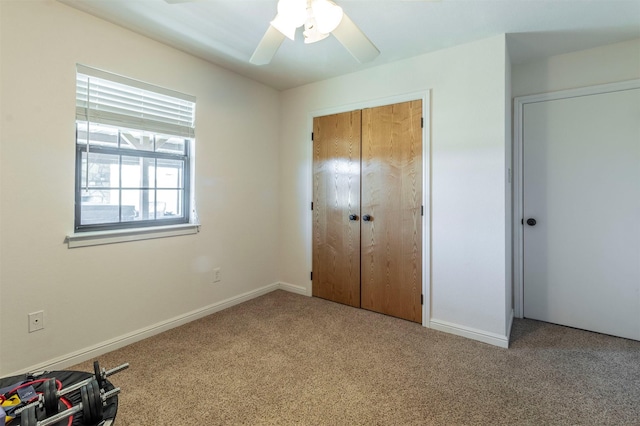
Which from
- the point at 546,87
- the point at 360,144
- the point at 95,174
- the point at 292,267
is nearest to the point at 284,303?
the point at 292,267

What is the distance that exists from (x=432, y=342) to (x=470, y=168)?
4.73 ft

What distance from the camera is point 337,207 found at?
3371mm

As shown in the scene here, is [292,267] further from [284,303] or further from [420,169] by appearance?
[420,169]

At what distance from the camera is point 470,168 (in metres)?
2.56

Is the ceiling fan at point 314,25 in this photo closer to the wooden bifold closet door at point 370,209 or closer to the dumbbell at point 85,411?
the wooden bifold closet door at point 370,209

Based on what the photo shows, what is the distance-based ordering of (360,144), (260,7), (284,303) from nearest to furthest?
(260,7) < (360,144) < (284,303)

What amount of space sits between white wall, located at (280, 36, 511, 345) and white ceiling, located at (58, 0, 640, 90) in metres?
0.18

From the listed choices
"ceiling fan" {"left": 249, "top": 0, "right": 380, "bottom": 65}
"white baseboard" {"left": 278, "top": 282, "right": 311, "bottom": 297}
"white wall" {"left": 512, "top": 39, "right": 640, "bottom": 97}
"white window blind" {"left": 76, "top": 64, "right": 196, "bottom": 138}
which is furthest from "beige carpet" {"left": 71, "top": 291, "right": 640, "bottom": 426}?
"white wall" {"left": 512, "top": 39, "right": 640, "bottom": 97}

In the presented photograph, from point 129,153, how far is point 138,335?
1.46 metres

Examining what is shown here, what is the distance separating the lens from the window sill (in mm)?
2182

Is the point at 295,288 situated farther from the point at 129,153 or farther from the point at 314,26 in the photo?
the point at 314,26

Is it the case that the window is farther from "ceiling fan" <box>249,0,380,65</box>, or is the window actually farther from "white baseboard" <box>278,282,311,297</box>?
"white baseboard" <box>278,282,311,297</box>

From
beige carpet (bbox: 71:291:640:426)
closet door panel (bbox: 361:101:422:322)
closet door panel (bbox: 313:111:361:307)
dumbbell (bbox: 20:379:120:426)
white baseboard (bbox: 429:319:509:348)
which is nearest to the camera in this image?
dumbbell (bbox: 20:379:120:426)

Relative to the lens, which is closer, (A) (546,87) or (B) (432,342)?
(B) (432,342)
